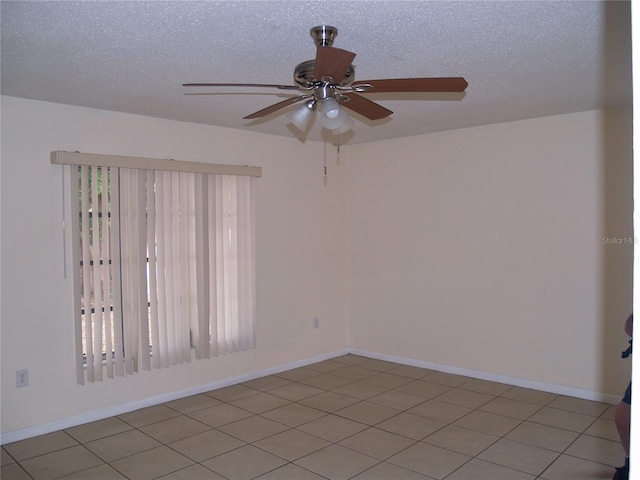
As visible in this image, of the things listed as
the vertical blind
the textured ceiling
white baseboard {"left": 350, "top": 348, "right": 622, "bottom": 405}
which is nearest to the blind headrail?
the vertical blind

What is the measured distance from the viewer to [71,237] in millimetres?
3709

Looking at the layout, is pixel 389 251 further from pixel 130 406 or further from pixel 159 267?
pixel 130 406

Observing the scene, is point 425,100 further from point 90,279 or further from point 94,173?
point 90,279

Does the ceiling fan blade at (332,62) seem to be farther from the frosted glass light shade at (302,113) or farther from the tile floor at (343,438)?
the tile floor at (343,438)

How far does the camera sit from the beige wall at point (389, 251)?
360 cm

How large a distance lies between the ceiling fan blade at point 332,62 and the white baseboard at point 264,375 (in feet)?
10.3

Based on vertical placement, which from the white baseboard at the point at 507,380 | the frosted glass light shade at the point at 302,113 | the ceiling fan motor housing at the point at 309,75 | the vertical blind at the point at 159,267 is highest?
the ceiling fan motor housing at the point at 309,75

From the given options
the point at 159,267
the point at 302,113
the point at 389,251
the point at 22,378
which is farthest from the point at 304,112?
the point at 389,251

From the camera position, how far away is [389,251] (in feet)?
18.0

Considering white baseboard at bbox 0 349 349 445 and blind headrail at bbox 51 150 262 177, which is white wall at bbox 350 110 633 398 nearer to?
white baseboard at bbox 0 349 349 445

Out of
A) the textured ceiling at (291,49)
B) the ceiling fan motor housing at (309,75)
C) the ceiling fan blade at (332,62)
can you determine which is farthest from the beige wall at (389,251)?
the ceiling fan blade at (332,62)

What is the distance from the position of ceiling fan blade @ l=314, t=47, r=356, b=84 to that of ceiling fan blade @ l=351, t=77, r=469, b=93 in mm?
173

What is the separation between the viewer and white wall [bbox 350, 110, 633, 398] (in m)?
4.10

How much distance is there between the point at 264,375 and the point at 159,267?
1.62 meters
